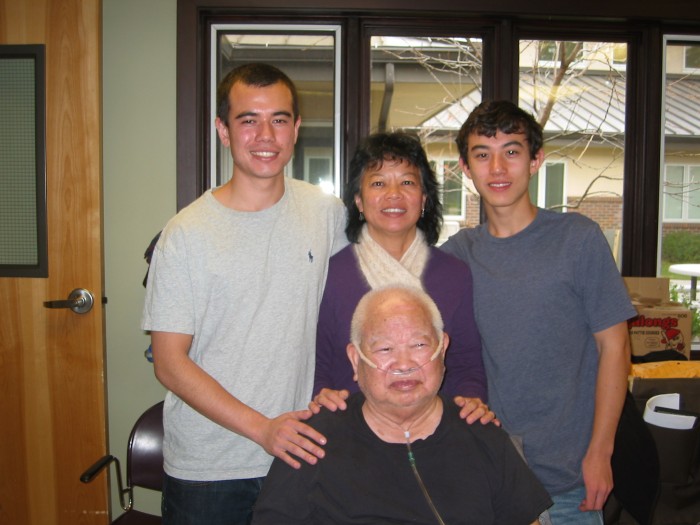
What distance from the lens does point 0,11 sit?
2500 millimetres

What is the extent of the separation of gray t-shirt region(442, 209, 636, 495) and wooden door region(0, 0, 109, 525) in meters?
1.79

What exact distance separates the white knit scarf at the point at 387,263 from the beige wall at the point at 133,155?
4.36 feet

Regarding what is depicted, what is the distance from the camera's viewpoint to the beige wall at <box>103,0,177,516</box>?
2688 mm

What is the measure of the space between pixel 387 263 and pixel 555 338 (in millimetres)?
526

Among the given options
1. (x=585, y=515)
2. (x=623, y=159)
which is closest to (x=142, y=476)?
(x=585, y=515)

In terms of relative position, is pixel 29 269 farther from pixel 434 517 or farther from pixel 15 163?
pixel 434 517

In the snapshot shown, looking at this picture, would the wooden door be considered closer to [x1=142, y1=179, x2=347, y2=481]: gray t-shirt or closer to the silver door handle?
the silver door handle

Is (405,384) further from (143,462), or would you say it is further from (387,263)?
(143,462)

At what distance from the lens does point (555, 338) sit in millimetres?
1584

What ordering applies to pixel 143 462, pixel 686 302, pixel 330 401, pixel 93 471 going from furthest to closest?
1. pixel 686 302
2. pixel 143 462
3. pixel 93 471
4. pixel 330 401

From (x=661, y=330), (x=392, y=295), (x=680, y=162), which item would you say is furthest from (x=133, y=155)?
(x=680, y=162)

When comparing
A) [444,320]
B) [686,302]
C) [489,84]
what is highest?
[489,84]

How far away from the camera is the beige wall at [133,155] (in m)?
2.69

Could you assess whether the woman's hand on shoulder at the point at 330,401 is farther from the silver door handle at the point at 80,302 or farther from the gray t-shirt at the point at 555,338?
the silver door handle at the point at 80,302
